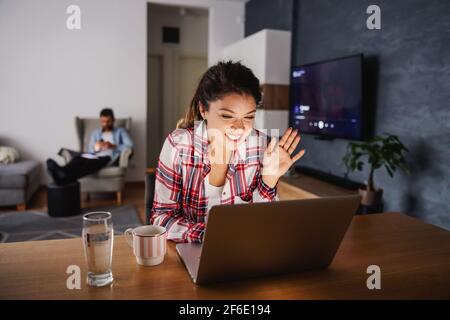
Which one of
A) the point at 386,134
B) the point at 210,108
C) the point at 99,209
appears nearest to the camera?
the point at 210,108

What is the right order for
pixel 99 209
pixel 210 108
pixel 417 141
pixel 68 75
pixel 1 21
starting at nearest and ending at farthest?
pixel 210 108, pixel 417 141, pixel 99 209, pixel 1 21, pixel 68 75

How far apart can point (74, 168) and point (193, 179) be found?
2941 millimetres

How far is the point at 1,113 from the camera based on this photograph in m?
4.69

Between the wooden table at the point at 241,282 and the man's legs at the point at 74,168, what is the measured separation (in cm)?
279

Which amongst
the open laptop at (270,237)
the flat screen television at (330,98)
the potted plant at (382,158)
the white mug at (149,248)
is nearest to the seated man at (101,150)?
the flat screen television at (330,98)

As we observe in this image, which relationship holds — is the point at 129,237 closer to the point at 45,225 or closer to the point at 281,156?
the point at 281,156

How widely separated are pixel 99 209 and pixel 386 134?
286 cm

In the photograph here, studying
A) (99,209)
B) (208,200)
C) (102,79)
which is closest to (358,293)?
(208,200)

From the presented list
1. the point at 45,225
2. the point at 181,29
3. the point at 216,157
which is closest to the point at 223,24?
the point at 181,29

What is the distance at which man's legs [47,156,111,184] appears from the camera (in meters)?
3.58

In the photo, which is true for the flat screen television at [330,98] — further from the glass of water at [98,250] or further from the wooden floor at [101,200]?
the glass of water at [98,250]

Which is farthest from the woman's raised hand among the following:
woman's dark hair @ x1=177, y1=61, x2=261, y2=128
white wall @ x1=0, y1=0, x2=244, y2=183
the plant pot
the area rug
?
white wall @ x1=0, y1=0, x2=244, y2=183

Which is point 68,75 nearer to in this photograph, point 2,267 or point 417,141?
point 417,141

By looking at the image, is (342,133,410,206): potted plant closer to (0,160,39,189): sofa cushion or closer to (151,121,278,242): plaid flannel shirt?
(151,121,278,242): plaid flannel shirt
